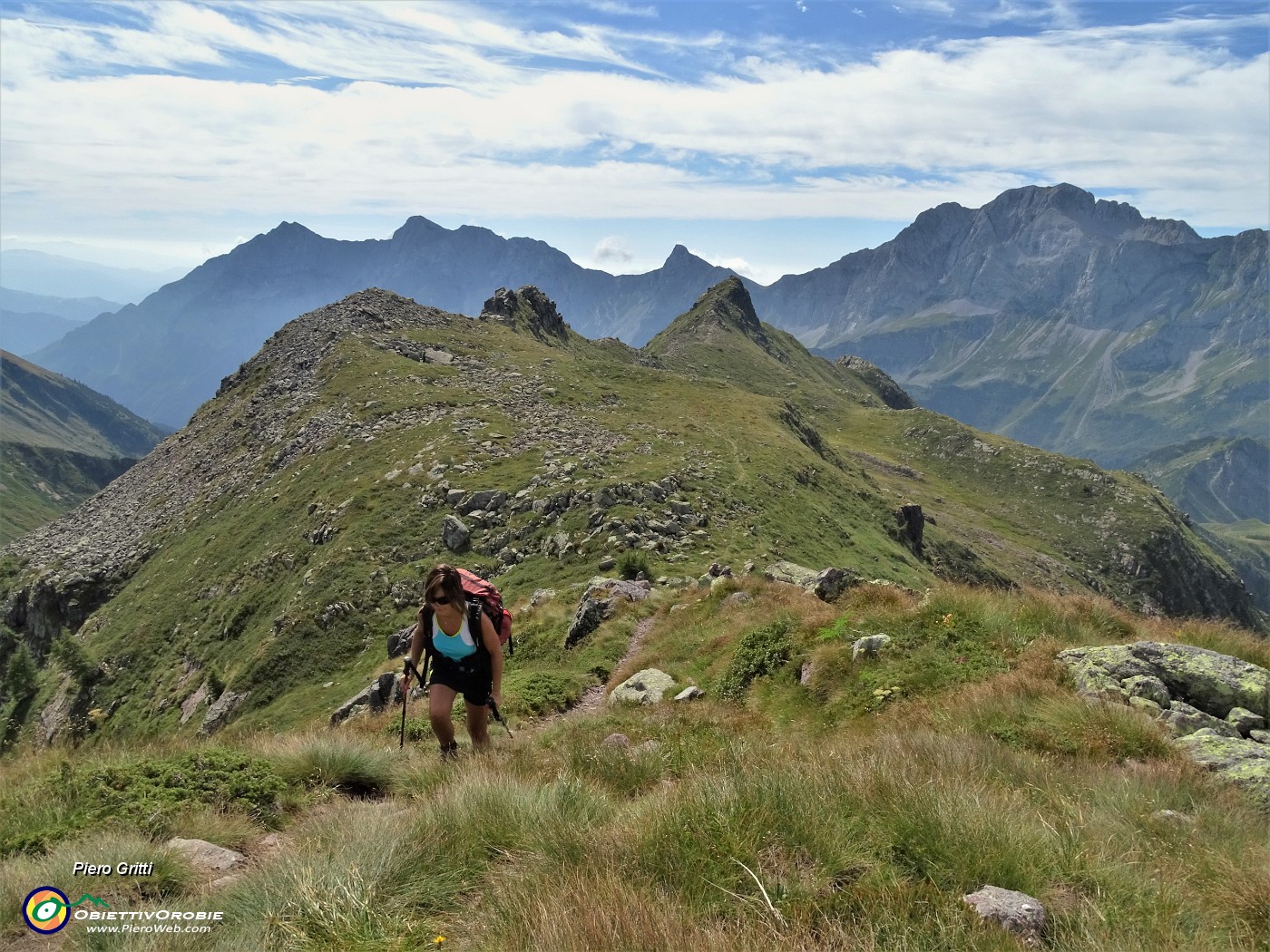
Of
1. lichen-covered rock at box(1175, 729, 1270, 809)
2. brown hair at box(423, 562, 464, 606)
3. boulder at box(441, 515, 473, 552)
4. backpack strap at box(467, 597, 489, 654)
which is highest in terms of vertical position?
brown hair at box(423, 562, 464, 606)

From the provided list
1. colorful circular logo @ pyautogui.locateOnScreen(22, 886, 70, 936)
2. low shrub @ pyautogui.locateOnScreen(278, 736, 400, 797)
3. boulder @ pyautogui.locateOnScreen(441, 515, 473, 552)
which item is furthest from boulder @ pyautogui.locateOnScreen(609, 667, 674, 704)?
boulder @ pyautogui.locateOnScreen(441, 515, 473, 552)

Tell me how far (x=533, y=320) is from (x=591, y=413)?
6245 centimetres

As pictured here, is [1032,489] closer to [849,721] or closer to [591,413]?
[591,413]

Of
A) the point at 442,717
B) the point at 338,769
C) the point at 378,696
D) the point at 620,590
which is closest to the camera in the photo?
the point at 338,769

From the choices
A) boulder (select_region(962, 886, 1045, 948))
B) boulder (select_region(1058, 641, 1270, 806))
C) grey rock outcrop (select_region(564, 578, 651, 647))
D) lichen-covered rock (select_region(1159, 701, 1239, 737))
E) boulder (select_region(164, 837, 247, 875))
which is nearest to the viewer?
boulder (select_region(962, 886, 1045, 948))

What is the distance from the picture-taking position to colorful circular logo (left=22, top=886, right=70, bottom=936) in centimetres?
474

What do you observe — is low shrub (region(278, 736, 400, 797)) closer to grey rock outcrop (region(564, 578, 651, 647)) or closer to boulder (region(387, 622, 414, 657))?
grey rock outcrop (region(564, 578, 651, 647))

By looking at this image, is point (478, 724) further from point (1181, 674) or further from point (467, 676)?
point (1181, 674)

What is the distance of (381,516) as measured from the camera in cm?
4041

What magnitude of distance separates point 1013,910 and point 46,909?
669 centimetres

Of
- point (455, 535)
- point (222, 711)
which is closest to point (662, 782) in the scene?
point (455, 535)

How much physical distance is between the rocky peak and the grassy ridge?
105 m

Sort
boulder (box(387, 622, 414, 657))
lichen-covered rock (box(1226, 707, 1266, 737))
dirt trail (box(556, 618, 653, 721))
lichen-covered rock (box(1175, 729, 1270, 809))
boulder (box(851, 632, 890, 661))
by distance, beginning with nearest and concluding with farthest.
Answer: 1. lichen-covered rock (box(1175, 729, 1270, 809))
2. lichen-covered rock (box(1226, 707, 1266, 737))
3. boulder (box(851, 632, 890, 661))
4. dirt trail (box(556, 618, 653, 721))
5. boulder (box(387, 622, 414, 657))

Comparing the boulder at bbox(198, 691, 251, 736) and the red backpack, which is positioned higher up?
the red backpack
